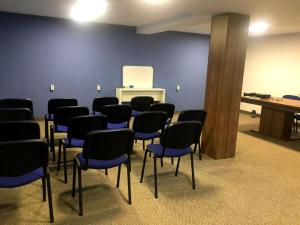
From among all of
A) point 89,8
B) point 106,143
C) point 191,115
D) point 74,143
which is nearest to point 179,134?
point 106,143

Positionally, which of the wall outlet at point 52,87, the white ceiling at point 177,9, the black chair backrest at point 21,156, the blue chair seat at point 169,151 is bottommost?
the blue chair seat at point 169,151

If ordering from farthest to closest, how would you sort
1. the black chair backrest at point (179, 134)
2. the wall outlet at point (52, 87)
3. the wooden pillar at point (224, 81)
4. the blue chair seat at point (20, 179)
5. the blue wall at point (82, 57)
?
the wall outlet at point (52, 87) < the blue wall at point (82, 57) < the wooden pillar at point (224, 81) < the black chair backrest at point (179, 134) < the blue chair seat at point (20, 179)

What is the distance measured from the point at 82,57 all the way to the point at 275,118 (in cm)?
473

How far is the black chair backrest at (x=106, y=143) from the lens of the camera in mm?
2301

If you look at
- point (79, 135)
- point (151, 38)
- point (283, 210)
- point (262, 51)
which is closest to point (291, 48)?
point (262, 51)

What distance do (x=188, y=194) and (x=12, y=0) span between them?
163 inches

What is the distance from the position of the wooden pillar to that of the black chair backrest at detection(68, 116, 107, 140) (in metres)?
1.91

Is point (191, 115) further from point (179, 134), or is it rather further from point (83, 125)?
point (83, 125)

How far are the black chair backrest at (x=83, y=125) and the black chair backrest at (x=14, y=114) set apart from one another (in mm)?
924

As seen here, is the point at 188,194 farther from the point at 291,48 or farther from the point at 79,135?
the point at 291,48

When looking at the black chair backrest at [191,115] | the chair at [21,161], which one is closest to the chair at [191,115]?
the black chair backrest at [191,115]

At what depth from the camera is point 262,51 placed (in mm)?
7629

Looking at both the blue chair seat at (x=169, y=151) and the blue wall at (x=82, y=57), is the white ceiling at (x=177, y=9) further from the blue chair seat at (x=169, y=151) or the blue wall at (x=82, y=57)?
the blue chair seat at (x=169, y=151)

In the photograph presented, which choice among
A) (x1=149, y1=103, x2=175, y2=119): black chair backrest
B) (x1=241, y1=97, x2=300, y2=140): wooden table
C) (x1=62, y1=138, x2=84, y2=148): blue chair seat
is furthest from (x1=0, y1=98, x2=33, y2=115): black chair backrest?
(x1=241, y1=97, x2=300, y2=140): wooden table
